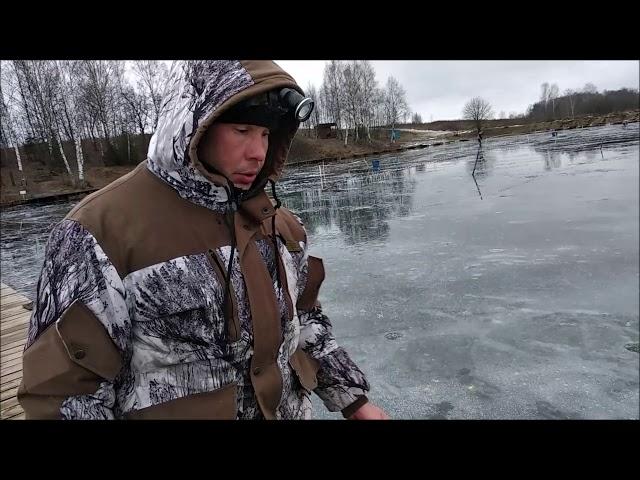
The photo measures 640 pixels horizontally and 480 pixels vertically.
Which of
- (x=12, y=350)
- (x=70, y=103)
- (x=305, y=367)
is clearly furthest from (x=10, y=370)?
(x=70, y=103)

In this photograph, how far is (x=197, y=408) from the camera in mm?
1170

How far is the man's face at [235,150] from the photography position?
1308 mm

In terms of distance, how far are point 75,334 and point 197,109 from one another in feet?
2.23

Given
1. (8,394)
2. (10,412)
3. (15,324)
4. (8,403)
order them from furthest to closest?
(15,324) < (8,394) < (8,403) < (10,412)

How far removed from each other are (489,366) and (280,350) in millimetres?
2760

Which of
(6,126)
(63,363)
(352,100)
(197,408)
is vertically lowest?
(197,408)

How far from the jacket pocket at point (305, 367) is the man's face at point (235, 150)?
63 cm

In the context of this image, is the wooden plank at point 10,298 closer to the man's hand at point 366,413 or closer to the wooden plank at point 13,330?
the wooden plank at point 13,330

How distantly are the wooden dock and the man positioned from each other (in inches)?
85.0

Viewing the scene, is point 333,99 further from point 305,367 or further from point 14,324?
point 305,367

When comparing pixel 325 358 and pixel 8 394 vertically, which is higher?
pixel 325 358
